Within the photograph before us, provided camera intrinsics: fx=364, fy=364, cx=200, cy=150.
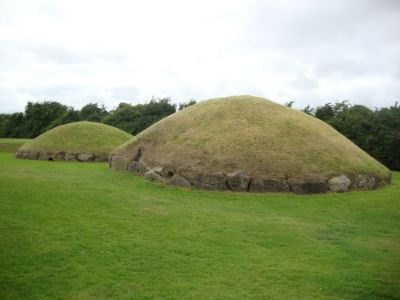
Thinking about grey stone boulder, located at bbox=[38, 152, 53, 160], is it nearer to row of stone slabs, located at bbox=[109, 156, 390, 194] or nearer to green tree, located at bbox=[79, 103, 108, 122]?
row of stone slabs, located at bbox=[109, 156, 390, 194]

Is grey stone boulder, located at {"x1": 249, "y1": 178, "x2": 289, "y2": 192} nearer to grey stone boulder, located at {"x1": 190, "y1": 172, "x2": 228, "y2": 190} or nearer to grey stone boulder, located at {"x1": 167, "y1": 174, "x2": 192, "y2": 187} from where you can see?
grey stone boulder, located at {"x1": 190, "y1": 172, "x2": 228, "y2": 190}

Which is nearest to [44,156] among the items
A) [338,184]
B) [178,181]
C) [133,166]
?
[133,166]

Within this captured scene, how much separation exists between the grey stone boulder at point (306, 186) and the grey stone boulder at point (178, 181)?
4.47 m

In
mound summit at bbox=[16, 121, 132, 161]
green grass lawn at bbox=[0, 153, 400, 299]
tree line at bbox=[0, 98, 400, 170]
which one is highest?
tree line at bbox=[0, 98, 400, 170]

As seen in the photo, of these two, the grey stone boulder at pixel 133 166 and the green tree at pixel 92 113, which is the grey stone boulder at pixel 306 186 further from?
the green tree at pixel 92 113

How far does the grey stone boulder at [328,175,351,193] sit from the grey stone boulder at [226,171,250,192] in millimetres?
3553

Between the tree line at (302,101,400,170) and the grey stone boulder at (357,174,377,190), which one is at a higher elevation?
the tree line at (302,101,400,170)

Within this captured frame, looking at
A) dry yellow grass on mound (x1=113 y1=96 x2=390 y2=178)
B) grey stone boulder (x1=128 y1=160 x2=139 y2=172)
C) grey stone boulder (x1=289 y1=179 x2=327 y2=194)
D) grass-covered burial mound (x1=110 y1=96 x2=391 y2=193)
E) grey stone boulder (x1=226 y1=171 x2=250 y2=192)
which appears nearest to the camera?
grey stone boulder (x1=289 y1=179 x2=327 y2=194)

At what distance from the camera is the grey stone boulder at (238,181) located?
50.8ft

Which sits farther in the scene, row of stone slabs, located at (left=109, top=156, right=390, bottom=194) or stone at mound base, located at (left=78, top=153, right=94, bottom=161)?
stone at mound base, located at (left=78, top=153, right=94, bottom=161)

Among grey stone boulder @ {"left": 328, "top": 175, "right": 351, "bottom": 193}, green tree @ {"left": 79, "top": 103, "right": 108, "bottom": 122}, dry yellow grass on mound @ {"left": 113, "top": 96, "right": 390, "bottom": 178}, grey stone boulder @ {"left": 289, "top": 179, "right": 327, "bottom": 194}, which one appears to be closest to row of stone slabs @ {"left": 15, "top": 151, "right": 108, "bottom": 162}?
dry yellow grass on mound @ {"left": 113, "top": 96, "right": 390, "bottom": 178}

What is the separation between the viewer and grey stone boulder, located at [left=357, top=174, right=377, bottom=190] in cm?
1638

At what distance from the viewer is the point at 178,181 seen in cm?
1631

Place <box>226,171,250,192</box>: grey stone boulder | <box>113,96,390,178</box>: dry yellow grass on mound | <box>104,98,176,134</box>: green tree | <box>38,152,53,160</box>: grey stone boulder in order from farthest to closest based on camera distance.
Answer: <box>104,98,176,134</box>: green tree < <box>38,152,53,160</box>: grey stone boulder < <box>113,96,390,178</box>: dry yellow grass on mound < <box>226,171,250,192</box>: grey stone boulder
